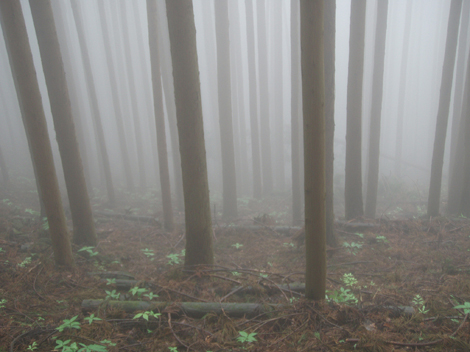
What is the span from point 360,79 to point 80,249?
31.7ft

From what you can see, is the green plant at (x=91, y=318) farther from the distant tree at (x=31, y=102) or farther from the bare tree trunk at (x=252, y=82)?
the bare tree trunk at (x=252, y=82)

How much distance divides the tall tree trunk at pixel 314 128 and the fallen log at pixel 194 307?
103cm

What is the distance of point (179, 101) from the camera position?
200 inches

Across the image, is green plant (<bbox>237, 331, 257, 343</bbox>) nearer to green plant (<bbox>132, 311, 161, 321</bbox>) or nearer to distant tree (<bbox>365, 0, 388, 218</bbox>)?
green plant (<bbox>132, 311, 161, 321</bbox>)

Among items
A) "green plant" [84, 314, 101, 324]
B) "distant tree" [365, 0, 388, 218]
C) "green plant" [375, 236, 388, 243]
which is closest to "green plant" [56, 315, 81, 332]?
"green plant" [84, 314, 101, 324]

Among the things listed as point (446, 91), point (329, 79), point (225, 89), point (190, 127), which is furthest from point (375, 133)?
point (190, 127)

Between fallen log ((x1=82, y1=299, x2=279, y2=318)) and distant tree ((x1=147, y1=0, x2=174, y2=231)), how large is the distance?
5709 millimetres

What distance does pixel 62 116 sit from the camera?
6859 millimetres

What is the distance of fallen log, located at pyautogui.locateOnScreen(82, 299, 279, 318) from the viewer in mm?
4098

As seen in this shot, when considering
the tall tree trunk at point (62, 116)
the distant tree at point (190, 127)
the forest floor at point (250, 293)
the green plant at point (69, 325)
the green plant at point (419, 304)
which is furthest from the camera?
the tall tree trunk at point (62, 116)

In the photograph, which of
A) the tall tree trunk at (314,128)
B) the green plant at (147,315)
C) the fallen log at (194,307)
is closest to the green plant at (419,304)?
the tall tree trunk at (314,128)

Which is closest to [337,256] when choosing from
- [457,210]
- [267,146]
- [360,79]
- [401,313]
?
[401,313]

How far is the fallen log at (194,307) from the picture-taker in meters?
4.10

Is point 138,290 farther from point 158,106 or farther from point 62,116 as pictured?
point 158,106
